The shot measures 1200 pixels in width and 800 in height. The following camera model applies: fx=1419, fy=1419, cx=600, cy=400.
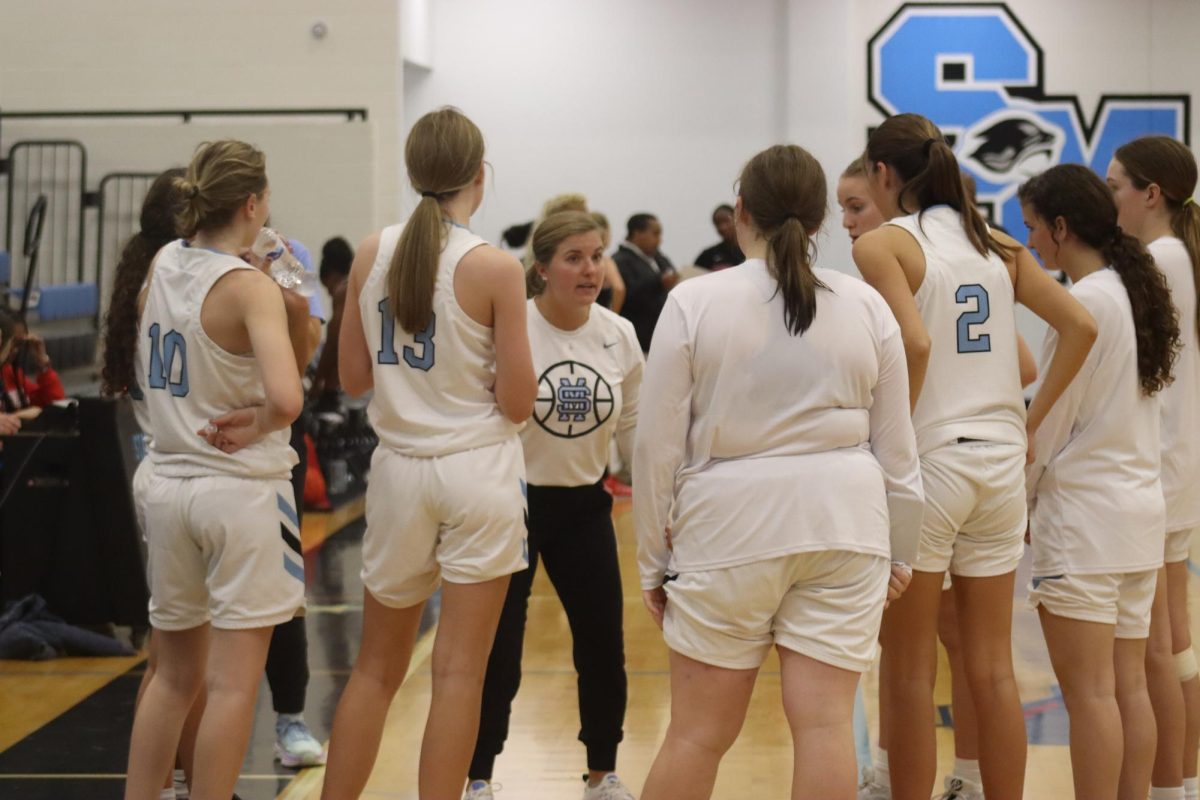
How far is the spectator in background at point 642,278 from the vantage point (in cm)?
951

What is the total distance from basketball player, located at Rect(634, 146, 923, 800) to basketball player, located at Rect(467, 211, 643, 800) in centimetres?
93

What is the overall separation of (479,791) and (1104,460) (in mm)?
1635

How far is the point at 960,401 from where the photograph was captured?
285cm

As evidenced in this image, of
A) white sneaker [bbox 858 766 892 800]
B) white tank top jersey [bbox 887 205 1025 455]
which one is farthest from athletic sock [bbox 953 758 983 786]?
white tank top jersey [bbox 887 205 1025 455]

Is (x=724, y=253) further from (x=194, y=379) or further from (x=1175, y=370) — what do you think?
(x=194, y=379)

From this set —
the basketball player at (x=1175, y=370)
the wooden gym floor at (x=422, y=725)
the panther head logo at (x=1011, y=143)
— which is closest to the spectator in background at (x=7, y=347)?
the wooden gym floor at (x=422, y=725)

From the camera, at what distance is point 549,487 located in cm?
339

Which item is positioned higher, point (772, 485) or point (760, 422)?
point (760, 422)

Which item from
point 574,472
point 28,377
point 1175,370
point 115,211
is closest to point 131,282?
point 574,472

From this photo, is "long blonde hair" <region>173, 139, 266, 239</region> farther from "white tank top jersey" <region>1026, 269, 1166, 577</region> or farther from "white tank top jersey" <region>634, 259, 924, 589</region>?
"white tank top jersey" <region>1026, 269, 1166, 577</region>

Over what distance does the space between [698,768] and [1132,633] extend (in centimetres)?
119

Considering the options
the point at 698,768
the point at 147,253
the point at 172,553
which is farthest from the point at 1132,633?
the point at 147,253

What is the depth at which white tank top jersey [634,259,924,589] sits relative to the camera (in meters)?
2.36

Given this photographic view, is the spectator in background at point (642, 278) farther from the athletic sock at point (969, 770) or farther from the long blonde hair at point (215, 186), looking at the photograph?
the long blonde hair at point (215, 186)
